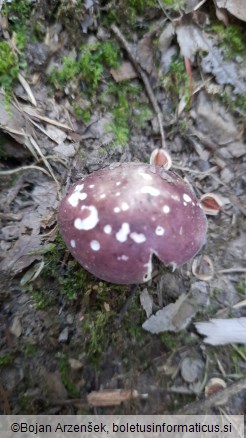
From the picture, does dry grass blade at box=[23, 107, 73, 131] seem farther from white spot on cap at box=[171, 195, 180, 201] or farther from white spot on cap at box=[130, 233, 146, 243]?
white spot on cap at box=[130, 233, 146, 243]

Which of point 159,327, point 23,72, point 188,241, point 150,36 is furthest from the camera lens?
point 150,36

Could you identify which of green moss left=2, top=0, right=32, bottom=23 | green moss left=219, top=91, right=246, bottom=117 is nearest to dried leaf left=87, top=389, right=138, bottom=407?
green moss left=219, top=91, right=246, bottom=117

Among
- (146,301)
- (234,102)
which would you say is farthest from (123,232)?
(234,102)

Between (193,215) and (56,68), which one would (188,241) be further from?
(56,68)

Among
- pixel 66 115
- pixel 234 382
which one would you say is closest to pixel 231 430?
pixel 234 382

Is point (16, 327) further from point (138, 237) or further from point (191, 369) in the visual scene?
point (191, 369)
